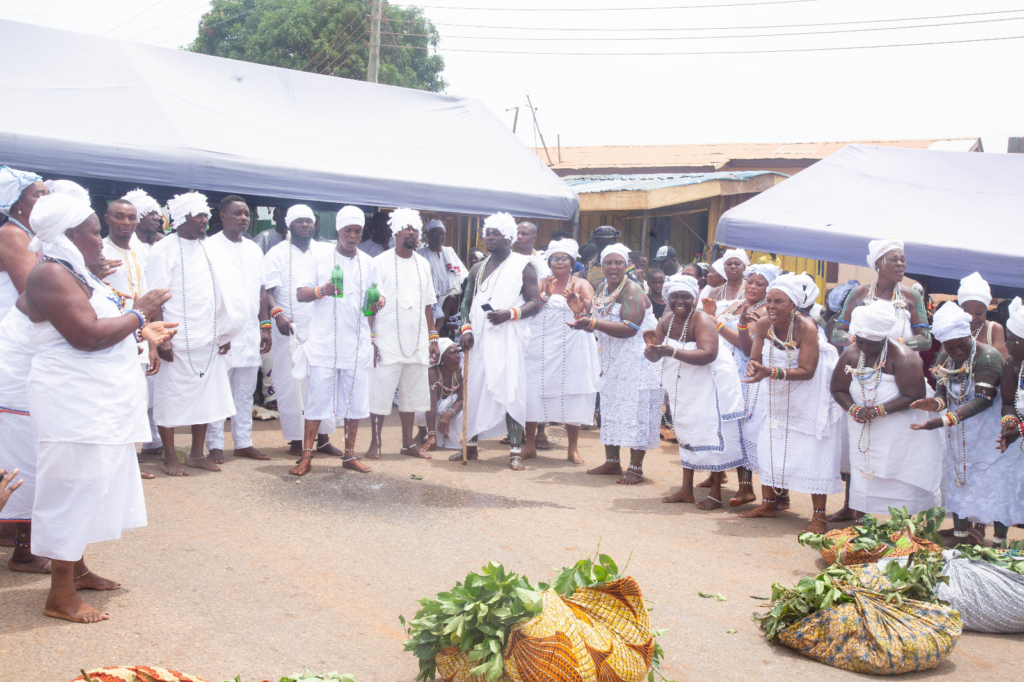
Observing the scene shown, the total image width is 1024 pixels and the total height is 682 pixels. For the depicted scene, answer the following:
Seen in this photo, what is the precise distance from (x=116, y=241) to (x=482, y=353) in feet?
10.6

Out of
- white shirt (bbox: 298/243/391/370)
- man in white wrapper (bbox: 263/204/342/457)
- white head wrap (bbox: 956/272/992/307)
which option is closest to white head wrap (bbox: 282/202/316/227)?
man in white wrapper (bbox: 263/204/342/457)

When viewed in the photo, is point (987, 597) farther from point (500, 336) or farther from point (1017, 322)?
Result: point (500, 336)

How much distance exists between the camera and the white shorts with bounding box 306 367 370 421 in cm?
727

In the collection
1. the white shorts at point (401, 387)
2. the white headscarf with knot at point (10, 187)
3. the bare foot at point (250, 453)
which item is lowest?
the bare foot at point (250, 453)

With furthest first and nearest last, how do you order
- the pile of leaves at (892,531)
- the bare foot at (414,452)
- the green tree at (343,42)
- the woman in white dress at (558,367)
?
the green tree at (343,42)
the woman in white dress at (558,367)
the bare foot at (414,452)
the pile of leaves at (892,531)

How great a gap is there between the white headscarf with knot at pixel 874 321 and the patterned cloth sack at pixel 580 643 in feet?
9.36

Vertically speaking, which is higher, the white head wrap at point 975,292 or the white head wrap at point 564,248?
the white head wrap at point 564,248

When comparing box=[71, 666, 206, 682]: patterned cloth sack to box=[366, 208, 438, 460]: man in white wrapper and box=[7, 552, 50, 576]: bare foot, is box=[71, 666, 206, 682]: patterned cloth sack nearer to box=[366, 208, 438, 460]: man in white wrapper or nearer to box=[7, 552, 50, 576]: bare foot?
box=[7, 552, 50, 576]: bare foot

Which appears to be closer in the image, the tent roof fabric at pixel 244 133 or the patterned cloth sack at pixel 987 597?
the patterned cloth sack at pixel 987 597


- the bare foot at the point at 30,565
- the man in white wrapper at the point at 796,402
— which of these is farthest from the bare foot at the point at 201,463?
the man in white wrapper at the point at 796,402

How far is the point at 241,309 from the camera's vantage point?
7238 millimetres

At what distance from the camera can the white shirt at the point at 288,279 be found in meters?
7.78

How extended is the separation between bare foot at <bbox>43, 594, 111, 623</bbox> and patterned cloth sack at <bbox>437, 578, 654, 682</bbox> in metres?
1.73

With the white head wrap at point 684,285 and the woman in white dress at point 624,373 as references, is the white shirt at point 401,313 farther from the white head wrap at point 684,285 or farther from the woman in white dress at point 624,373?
the white head wrap at point 684,285
